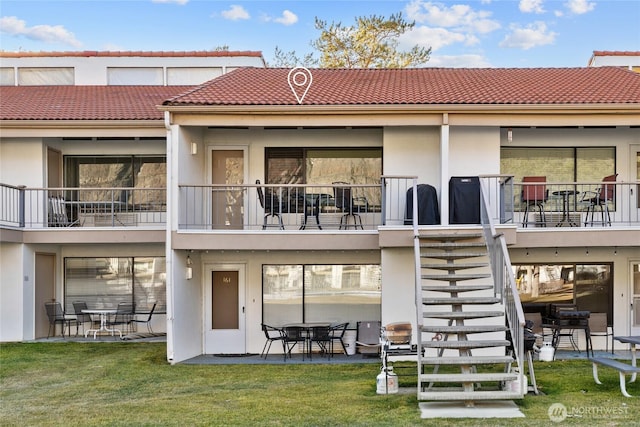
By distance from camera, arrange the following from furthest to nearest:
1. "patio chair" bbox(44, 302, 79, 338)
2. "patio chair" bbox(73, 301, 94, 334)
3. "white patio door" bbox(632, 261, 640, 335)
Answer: "patio chair" bbox(73, 301, 94, 334)
"patio chair" bbox(44, 302, 79, 338)
"white patio door" bbox(632, 261, 640, 335)

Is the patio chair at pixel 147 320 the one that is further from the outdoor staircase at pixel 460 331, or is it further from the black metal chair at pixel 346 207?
the outdoor staircase at pixel 460 331

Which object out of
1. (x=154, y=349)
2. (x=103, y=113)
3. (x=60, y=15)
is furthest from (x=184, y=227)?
(x=60, y=15)

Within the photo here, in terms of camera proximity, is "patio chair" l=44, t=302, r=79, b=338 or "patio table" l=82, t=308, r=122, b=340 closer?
"patio table" l=82, t=308, r=122, b=340

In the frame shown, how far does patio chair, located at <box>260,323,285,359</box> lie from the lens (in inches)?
588

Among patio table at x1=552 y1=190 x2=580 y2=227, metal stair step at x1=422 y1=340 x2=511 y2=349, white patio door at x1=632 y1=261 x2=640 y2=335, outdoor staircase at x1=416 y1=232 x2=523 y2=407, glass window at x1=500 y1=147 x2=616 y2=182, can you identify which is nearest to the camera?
outdoor staircase at x1=416 y1=232 x2=523 y2=407

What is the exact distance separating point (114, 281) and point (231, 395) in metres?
8.27

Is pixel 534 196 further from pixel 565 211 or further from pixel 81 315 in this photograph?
pixel 81 315

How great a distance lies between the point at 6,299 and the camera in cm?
1684

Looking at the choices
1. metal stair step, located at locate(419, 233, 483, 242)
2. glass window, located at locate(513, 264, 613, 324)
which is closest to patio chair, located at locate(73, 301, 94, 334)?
metal stair step, located at locate(419, 233, 483, 242)

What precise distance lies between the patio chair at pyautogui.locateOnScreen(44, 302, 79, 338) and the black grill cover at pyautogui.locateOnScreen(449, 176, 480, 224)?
9899mm

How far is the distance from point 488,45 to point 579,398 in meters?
23.9

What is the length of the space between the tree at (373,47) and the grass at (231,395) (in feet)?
68.3

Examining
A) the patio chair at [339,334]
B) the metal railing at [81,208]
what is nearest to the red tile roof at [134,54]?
the metal railing at [81,208]

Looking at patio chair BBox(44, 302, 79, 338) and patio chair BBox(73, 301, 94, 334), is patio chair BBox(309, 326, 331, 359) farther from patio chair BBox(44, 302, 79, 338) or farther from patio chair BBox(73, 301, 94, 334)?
patio chair BBox(44, 302, 79, 338)
